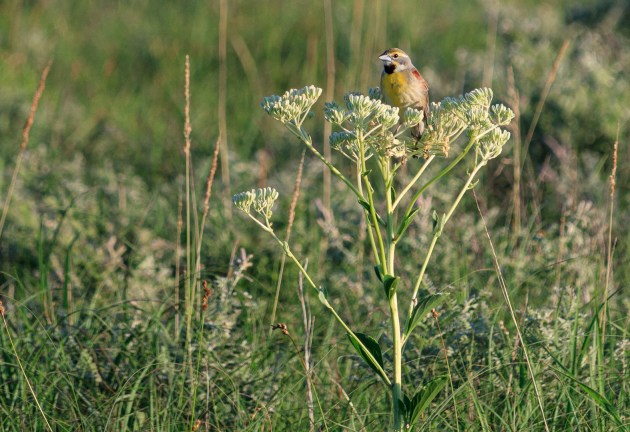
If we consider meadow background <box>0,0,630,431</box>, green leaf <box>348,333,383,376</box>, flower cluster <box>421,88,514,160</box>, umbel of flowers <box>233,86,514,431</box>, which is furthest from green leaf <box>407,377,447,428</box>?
flower cluster <box>421,88,514,160</box>

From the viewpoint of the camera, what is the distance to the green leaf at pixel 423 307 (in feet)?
7.74

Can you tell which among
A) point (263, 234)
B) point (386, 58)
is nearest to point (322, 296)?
point (386, 58)

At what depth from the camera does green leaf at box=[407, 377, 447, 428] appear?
2.35 meters

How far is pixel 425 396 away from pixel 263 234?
8.84ft

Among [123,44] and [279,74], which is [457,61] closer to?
[279,74]

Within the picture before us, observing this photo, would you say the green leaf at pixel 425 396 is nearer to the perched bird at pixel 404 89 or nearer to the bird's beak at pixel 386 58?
the perched bird at pixel 404 89

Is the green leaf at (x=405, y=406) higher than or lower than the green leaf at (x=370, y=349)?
lower

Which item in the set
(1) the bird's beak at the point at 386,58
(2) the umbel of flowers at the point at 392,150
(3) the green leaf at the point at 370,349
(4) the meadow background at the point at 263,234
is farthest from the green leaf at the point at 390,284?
(1) the bird's beak at the point at 386,58

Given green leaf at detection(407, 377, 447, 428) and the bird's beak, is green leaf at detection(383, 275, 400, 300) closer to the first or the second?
green leaf at detection(407, 377, 447, 428)

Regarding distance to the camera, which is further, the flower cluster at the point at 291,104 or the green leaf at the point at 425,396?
the flower cluster at the point at 291,104

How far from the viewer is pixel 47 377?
10.5ft

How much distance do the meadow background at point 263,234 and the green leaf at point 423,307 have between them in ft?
0.99

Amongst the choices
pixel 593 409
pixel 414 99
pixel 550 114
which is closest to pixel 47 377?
pixel 414 99

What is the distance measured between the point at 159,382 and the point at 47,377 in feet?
1.24
